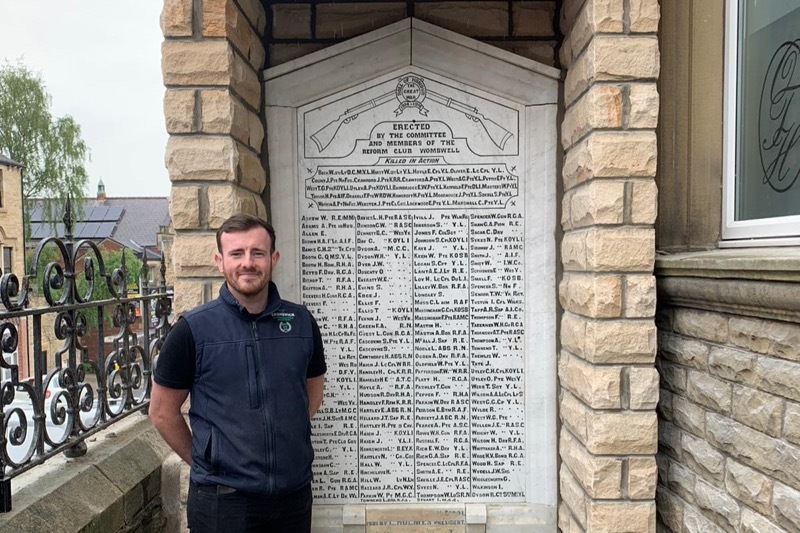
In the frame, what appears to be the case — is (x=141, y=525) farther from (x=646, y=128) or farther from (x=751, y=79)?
(x=751, y=79)

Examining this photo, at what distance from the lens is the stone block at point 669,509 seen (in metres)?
2.50

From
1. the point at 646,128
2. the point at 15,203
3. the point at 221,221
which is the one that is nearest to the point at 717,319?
the point at 646,128

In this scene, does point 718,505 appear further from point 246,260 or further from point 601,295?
point 246,260

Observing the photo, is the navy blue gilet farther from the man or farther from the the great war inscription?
the the great war inscription

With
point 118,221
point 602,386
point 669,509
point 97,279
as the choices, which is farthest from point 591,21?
point 118,221

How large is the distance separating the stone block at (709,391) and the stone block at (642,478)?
0.33 metres

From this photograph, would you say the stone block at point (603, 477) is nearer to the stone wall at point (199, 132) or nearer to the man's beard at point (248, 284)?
the man's beard at point (248, 284)

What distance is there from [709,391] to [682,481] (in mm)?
450

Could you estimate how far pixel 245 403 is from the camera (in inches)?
82.7

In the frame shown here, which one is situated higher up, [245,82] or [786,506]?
[245,82]

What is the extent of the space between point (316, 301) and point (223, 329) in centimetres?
91

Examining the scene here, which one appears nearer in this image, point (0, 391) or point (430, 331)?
point (0, 391)

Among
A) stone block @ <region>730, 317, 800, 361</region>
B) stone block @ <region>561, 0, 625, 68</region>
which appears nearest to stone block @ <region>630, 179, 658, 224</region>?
stone block @ <region>730, 317, 800, 361</region>

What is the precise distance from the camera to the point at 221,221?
2.57 m
